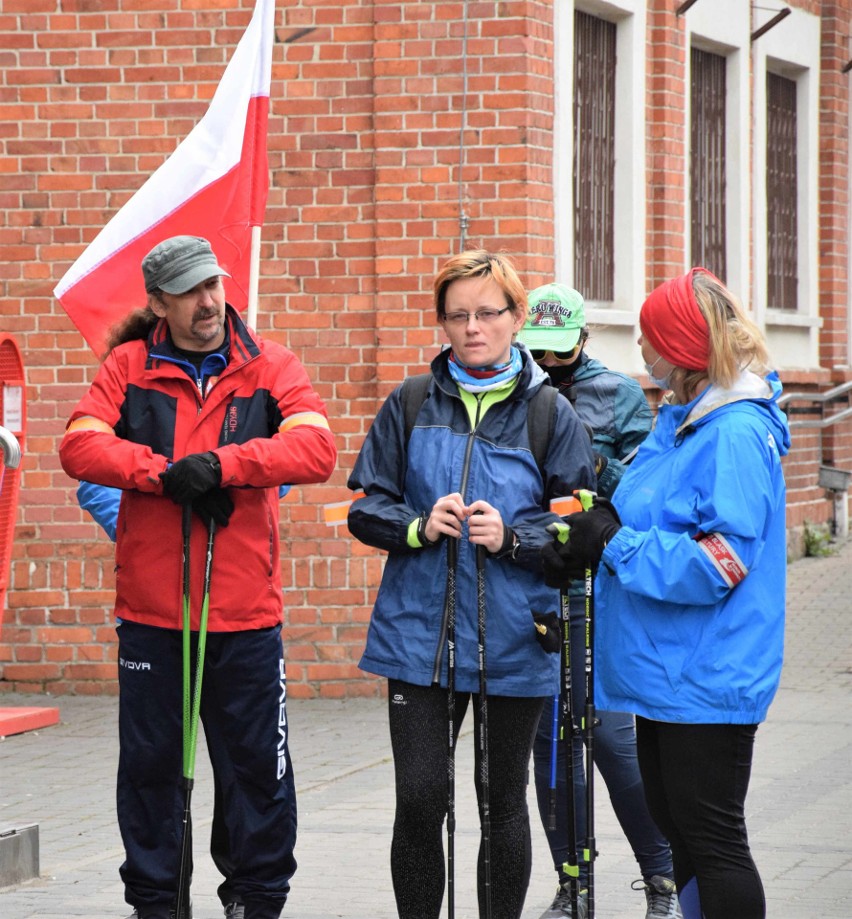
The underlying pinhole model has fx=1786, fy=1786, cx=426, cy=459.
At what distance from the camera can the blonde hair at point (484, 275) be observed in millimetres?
4809

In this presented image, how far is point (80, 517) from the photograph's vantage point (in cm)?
970

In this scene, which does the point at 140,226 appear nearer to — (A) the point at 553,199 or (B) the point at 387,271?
(B) the point at 387,271

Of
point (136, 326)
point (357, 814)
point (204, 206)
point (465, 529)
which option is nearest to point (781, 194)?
point (357, 814)

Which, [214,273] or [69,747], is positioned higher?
[214,273]

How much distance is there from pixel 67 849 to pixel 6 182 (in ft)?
14.6

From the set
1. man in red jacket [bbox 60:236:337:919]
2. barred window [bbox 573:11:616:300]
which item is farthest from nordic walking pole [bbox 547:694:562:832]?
barred window [bbox 573:11:616:300]

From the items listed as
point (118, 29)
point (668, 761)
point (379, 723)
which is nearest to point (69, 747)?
point (379, 723)

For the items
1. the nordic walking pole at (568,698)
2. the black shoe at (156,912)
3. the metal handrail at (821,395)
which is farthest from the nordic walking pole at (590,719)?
the metal handrail at (821,395)

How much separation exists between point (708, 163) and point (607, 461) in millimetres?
8124

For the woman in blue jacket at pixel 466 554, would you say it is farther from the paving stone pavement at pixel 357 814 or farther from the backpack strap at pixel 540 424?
the paving stone pavement at pixel 357 814

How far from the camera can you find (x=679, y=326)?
4.40 metres

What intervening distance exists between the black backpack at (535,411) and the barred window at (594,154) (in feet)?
21.1

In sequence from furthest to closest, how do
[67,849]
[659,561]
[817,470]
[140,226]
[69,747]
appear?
[817,470] < [69,747] < [67,849] < [140,226] < [659,561]

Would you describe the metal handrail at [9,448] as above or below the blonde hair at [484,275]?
below
